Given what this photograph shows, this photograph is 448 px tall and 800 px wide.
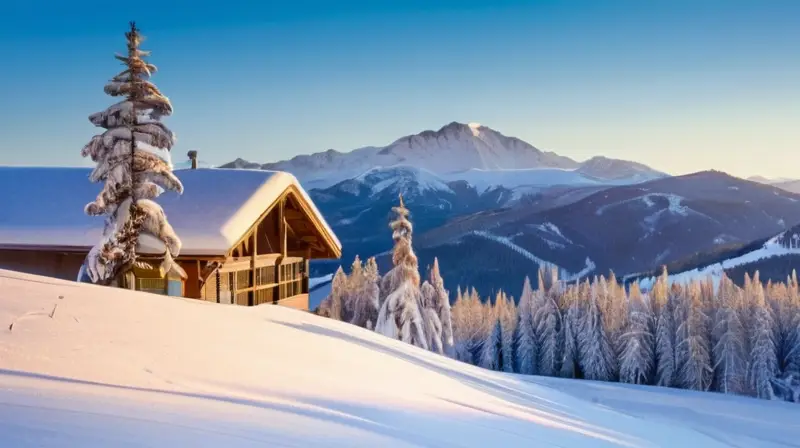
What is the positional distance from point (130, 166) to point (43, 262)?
5147mm

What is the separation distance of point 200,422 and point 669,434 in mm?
9471

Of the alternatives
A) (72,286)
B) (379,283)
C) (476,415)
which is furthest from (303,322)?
(379,283)

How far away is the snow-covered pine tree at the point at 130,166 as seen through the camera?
1363 cm

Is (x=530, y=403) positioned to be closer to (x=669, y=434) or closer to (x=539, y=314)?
(x=669, y=434)

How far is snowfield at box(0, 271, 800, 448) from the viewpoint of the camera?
174 inches

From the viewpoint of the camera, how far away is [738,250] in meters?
199

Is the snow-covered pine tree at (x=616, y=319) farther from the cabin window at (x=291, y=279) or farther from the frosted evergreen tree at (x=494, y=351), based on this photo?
the cabin window at (x=291, y=279)

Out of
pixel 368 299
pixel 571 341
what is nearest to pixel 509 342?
pixel 571 341

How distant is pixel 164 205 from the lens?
17.2 metres

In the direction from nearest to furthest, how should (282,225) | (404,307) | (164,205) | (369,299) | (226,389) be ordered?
(226,389), (164,205), (282,225), (404,307), (369,299)

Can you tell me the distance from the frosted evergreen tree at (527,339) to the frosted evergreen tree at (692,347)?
11.6 meters

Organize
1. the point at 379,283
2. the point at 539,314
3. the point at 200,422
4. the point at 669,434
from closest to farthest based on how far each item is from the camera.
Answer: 1. the point at 200,422
2. the point at 669,434
3. the point at 379,283
4. the point at 539,314

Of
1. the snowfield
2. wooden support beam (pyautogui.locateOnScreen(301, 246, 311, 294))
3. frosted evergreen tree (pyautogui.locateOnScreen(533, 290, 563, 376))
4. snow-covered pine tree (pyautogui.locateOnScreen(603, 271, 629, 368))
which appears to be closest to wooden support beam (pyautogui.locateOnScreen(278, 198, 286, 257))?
wooden support beam (pyautogui.locateOnScreen(301, 246, 311, 294))

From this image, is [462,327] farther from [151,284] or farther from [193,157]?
[151,284]
